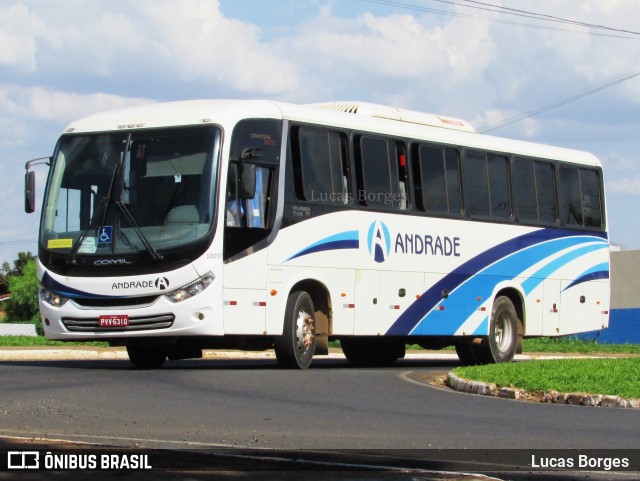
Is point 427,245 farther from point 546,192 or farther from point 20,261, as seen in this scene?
point 20,261

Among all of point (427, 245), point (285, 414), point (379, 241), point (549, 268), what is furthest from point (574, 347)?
point (285, 414)

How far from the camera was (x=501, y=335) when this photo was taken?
24672mm

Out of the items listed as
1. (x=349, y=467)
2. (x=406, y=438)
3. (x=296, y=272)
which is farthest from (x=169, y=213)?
(x=349, y=467)

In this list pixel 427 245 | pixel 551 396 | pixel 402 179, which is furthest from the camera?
pixel 427 245

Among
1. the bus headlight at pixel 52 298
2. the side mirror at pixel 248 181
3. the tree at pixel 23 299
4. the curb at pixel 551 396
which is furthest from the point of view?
the tree at pixel 23 299

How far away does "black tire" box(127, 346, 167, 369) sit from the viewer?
2108cm

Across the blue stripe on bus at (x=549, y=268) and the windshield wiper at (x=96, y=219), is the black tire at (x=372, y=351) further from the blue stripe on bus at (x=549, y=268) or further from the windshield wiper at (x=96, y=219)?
the windshield wiper at (x=96, y=219)

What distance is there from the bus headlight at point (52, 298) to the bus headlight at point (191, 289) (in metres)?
1.63

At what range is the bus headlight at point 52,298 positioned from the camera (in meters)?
19.3

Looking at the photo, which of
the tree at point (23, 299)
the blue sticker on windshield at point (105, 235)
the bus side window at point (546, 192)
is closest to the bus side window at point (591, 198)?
the bus side window at point (546, 192)

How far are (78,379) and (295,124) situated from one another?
5073 mm

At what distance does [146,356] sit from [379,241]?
393cm

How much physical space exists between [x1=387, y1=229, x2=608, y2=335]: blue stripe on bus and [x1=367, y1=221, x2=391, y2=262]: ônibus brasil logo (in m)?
1.08

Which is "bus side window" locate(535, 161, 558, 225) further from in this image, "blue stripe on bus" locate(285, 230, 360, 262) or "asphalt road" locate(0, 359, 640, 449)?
"asphalt road" locate(0, 359, 640, 449)
